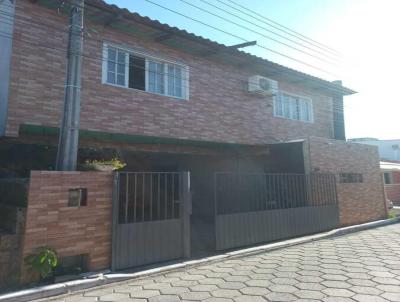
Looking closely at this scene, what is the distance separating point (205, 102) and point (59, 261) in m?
6.81

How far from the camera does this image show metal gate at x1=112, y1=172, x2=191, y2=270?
20.7 feet

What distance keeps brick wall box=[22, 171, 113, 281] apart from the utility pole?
332mm

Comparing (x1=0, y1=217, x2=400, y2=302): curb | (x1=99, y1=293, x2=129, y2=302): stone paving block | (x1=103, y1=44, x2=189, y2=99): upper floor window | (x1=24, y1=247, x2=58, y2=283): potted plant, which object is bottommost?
(x1=99, y1=293, x2=129, y2=302): stone paving block

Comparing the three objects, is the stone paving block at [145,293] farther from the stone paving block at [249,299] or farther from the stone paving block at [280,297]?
the stone paving block at [280,297]

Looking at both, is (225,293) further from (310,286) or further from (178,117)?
(178,117)

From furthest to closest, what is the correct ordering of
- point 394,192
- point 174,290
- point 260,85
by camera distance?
point 394,192, point 260,85, point 174,290

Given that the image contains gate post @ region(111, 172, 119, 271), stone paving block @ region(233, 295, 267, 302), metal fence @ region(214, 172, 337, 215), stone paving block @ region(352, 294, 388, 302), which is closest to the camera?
stone paving block @ region(352, 294, 388, 302)

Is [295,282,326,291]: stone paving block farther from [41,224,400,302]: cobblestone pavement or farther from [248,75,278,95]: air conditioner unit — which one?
[248,75,278,95]: air conditioner unit

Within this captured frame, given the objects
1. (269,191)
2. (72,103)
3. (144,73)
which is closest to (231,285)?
(72,103)

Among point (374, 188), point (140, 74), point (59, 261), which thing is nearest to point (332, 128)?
point (374, 188)

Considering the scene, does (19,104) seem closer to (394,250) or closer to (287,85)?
(394,250)

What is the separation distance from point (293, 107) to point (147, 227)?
995 centimetres

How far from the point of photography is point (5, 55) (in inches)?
309

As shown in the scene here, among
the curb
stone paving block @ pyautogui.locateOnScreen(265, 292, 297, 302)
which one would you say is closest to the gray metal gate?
the curb
